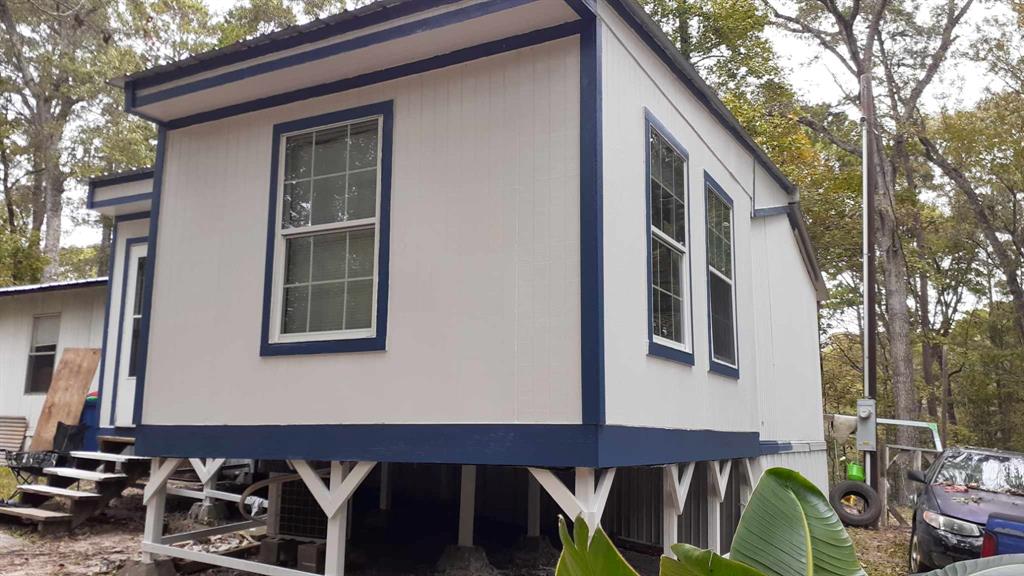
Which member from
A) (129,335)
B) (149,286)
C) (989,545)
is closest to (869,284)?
(989,545)

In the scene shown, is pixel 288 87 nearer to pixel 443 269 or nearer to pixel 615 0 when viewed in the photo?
pixel 443 269

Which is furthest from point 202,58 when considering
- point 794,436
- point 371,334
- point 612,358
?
point 794,436

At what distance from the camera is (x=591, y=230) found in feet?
15.4

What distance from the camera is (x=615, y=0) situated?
16.7 ft

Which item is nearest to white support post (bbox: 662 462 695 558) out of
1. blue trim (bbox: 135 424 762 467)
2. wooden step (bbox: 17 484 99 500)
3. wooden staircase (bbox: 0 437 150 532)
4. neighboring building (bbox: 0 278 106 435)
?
blue trim (bbox: 135 424 762 467)

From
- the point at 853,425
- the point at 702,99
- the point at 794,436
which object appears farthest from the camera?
the point at 853,425

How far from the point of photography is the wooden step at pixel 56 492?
313 inches

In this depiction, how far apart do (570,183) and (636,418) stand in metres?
1.54

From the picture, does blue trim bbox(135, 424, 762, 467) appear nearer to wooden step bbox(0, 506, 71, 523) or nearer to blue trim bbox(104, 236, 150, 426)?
wooden step bbox(0, 506, 71, 523)

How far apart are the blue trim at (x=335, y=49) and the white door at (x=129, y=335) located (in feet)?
14.1

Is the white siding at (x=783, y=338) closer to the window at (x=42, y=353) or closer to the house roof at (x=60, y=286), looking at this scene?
the house roof at (x=60, y=286)

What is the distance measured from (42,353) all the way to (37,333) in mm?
378

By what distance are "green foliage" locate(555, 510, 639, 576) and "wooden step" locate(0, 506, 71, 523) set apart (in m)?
8.04

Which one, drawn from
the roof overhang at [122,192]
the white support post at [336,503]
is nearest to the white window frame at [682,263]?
the white support post at [336,503]
